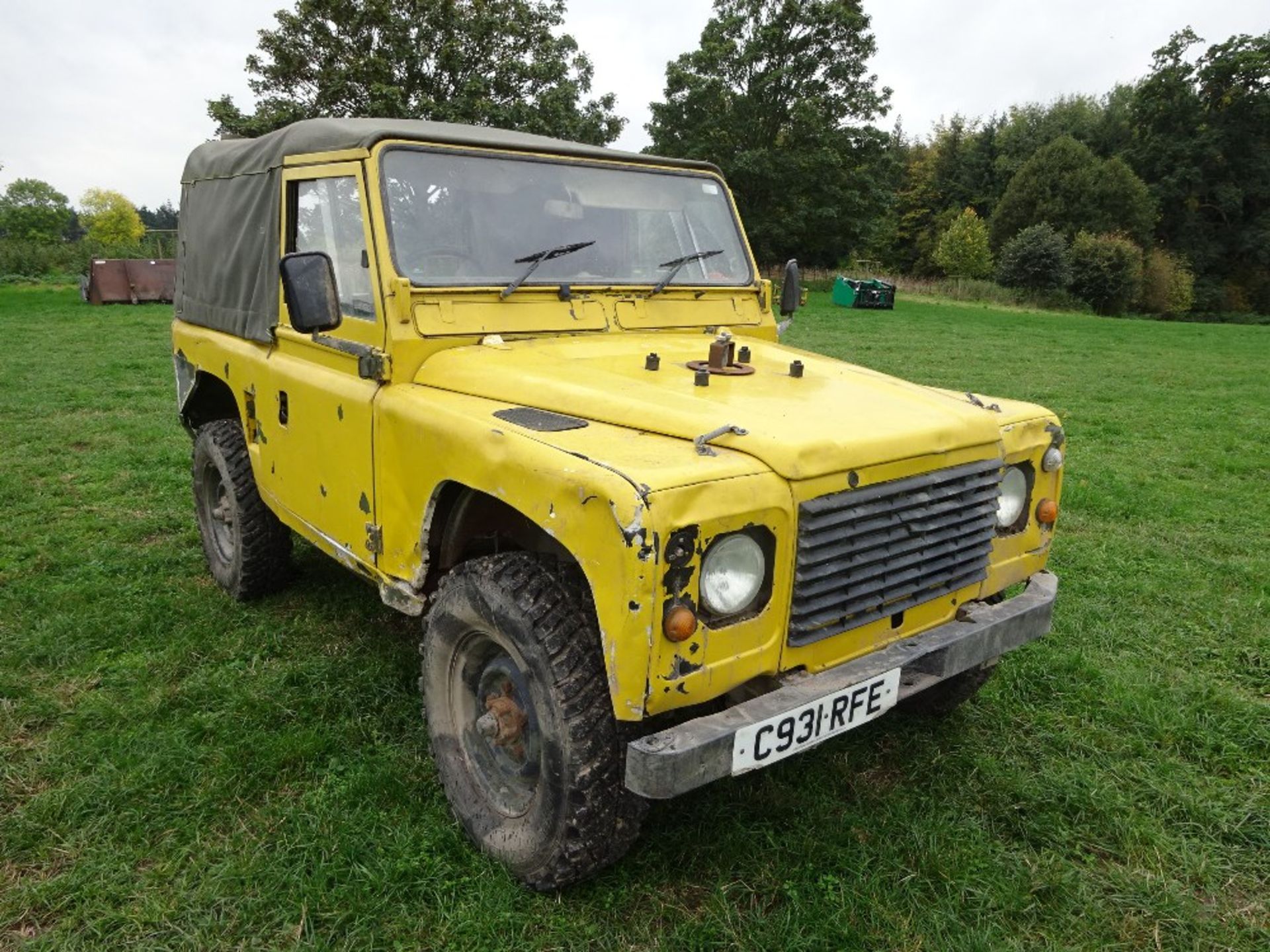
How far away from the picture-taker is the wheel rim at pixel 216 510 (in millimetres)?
4469

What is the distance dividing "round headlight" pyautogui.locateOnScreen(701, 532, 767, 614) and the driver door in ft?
4.61

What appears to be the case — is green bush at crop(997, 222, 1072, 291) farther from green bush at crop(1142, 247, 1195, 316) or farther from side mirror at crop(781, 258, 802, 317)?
side mirror at crop(781, 258, 802, 317)

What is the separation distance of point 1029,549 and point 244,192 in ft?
11.7

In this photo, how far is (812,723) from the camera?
219 cm

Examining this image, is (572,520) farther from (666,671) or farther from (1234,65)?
(1234,65)

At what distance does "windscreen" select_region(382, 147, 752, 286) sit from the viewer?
3109mm

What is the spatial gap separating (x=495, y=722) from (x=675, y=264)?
205 centimetres

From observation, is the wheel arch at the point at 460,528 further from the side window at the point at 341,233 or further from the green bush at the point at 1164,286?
the green bush at the point at 1164,286

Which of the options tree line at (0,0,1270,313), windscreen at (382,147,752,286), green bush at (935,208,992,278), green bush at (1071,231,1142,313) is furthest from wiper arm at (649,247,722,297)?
green bush at (935,208,992,278)

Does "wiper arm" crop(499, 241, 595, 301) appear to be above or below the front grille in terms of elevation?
above

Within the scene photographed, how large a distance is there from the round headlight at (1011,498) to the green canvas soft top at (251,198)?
1932 millimetres

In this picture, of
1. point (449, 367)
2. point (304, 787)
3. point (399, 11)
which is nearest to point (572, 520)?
point (449, 367)

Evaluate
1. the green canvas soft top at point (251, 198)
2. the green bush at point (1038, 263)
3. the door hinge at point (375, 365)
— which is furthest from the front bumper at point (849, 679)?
the green bush at point (1038, 263)

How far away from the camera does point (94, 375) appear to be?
10.6 metres
